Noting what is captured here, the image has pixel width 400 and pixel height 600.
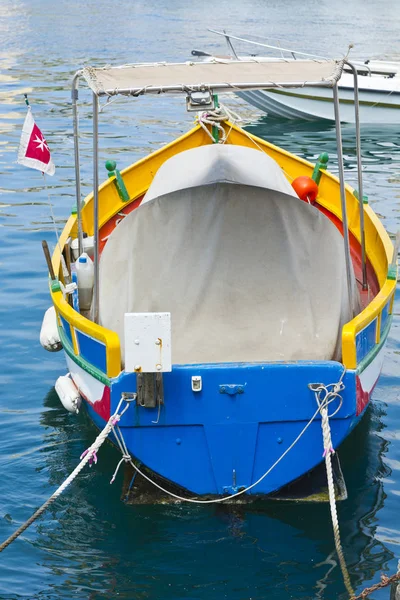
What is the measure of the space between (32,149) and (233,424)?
2.69 metres

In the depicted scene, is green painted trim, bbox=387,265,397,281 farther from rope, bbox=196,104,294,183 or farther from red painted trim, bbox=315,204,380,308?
rope, bbox=196,104,294,183

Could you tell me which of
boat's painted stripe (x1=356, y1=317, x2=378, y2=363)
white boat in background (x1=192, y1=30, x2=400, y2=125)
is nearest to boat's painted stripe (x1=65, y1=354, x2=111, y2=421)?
boat's painted stripe (x1=356, y1=317, x2=378, y2=363)

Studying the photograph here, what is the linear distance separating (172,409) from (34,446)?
1.73 m

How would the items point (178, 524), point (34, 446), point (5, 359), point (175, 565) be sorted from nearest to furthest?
1. point (175, 565)
2. point (178, 524)
3. point (34, 446)
4. point (5, 359)

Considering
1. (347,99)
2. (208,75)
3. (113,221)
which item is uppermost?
(347,99)

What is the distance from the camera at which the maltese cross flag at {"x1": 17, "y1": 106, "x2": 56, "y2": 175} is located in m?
6.66

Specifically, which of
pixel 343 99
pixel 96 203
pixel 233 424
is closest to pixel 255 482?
pixel 233 424

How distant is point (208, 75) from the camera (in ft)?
19.0

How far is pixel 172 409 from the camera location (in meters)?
5.42

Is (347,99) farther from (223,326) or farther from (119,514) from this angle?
(119,514)

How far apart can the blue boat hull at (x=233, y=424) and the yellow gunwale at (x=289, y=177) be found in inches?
9.6

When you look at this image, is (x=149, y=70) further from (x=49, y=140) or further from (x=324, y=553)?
(x=49, y=140)

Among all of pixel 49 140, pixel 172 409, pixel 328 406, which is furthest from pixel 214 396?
pixel 49 140

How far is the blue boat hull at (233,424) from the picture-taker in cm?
536
